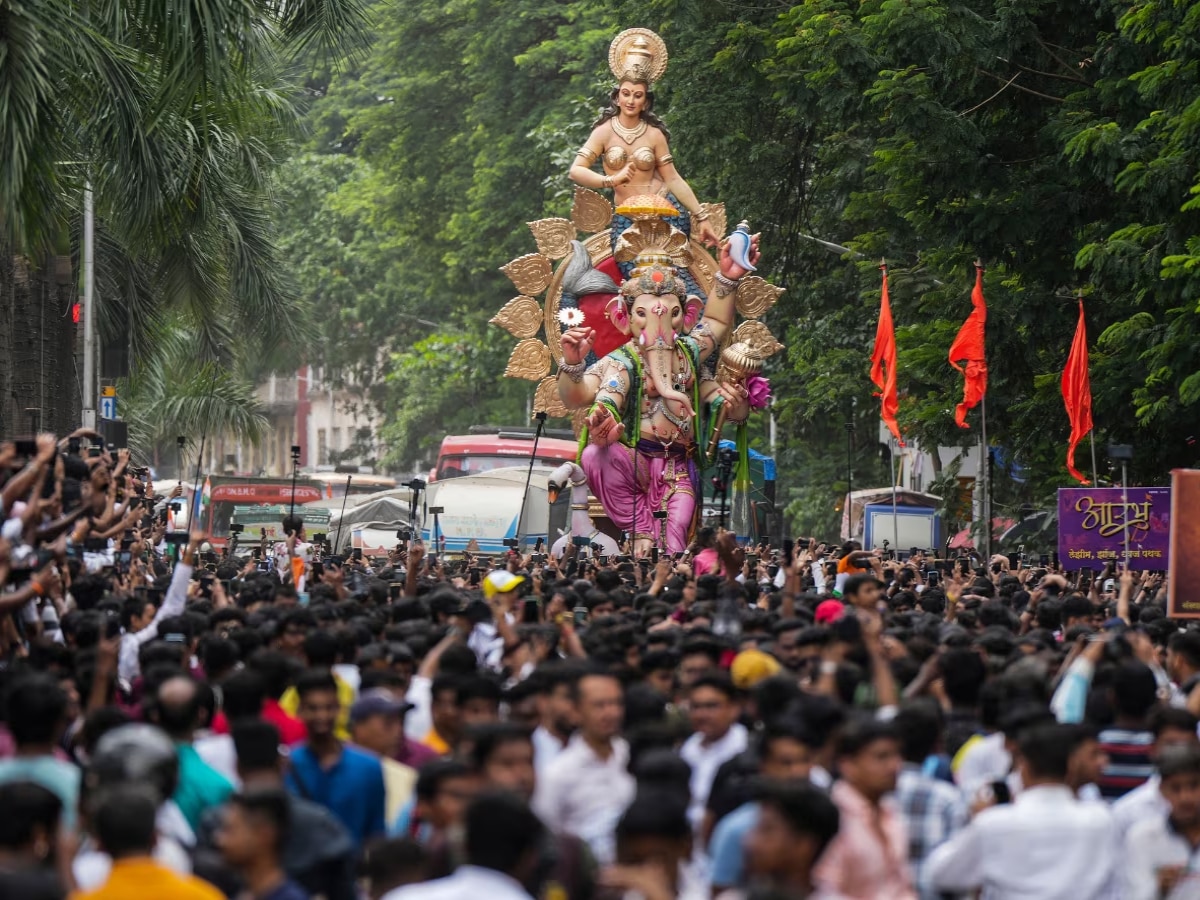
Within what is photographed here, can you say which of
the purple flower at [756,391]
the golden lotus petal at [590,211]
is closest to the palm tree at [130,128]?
the golden lotus petal at [590,211]

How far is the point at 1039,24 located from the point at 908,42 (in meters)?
2.46

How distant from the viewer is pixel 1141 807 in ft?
22.8

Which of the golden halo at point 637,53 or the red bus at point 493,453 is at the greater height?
the golden halo at point 637,53

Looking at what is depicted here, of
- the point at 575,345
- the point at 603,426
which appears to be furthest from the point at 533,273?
the point at 603,426

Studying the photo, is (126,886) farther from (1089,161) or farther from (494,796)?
(1089,161)

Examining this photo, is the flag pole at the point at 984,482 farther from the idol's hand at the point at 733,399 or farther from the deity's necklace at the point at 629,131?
the deity's necklace at the point at 629,131

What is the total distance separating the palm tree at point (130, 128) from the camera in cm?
1232

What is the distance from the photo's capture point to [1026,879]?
6.22 meters

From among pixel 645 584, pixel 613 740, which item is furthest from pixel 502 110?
pixel 613 740

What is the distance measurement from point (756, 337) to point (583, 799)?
56.6 ft

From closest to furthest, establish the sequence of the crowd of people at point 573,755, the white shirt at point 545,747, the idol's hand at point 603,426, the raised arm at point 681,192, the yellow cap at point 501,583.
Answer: the crowd of people at point 573,755, the white shirt at point 545,747, the yellow cap at point 501,583, the idol's hand at point 603,426, the raised arm at point 681,192

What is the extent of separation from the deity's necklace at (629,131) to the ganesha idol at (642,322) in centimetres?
1

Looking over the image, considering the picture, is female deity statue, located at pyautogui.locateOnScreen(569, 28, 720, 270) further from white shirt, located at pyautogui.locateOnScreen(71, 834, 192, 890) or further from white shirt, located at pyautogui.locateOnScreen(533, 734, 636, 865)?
white shirt, located at pyautogui.locateOnScreen(71, 834, 192, 890)

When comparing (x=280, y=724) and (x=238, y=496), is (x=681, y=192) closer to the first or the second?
(x=280, y=724)
